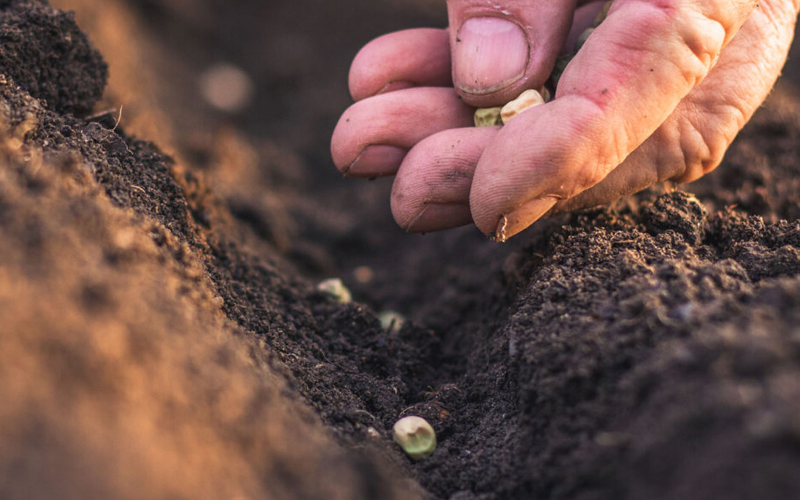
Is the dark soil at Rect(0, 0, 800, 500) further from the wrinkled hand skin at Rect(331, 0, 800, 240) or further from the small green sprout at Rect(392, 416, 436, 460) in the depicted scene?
the wrinkled hand skin at Rect(331, 0, 800, 240)

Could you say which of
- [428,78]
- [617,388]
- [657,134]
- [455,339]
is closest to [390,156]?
[428,78]

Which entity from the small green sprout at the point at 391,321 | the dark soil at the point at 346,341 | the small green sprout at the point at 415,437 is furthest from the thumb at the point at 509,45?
the small green sprout at the point at 415,437

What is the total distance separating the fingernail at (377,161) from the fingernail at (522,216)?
0.44 metres

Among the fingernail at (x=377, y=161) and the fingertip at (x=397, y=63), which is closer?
the fingernail at (x=377, y=161)

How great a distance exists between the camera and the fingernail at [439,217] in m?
1.60

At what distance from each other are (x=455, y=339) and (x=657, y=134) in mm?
859

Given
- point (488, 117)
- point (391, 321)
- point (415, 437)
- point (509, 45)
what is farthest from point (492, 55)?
point (415, 437)

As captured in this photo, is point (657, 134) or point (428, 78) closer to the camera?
point (657, 134)

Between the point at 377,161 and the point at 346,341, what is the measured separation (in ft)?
1.77

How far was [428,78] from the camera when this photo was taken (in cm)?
192

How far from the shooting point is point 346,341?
1717 millimetres

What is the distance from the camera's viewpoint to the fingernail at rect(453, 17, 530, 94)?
159 centimetres

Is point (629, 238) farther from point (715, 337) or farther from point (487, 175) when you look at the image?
point (715, 337)

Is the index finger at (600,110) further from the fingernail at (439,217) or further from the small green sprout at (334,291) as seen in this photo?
the small green sprout at (334,291)
